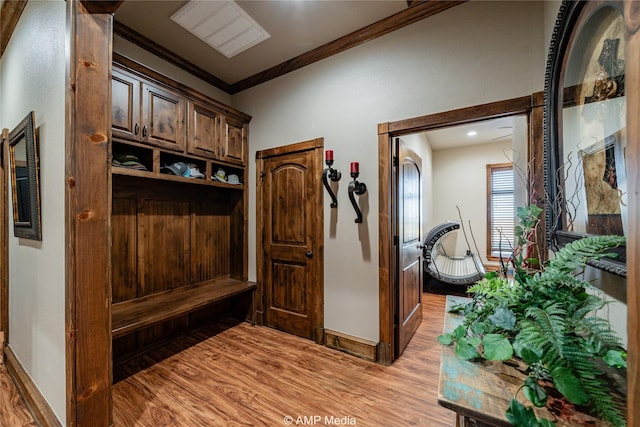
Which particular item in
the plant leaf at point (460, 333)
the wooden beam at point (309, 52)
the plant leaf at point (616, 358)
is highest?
the wooden beam at point (309, 52)

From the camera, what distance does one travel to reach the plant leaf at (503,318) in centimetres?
85

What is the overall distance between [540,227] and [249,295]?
2.83 meters

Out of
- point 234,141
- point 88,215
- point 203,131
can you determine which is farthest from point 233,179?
point 88,215

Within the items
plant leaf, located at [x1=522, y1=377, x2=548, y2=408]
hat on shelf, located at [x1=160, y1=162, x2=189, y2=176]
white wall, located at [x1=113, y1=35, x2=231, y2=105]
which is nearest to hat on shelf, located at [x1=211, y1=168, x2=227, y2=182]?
hat on shelf, located at [x1=160, y1=162, x2=189, y2=176]

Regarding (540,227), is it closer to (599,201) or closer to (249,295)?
(599,201)

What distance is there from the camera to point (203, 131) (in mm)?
2670

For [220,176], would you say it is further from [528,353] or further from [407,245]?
[528,353]

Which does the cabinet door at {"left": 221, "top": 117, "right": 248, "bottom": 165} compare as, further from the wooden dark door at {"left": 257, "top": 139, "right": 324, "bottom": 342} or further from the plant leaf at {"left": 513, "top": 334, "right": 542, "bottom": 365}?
the plant leaf at {"left": 513, "top": 334, "right": 542, "bottom": 365}

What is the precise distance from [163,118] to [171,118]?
0.07 meters

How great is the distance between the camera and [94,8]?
4.31 feet

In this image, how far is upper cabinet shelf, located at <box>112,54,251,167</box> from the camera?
6.79 feet

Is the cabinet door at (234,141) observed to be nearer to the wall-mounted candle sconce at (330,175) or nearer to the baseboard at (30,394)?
the wall-mounted candle sconce at (330,175)

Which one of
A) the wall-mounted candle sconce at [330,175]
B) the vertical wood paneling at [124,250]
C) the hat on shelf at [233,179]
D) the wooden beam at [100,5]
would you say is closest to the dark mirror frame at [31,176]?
the vertical wood paneling at [124,250]

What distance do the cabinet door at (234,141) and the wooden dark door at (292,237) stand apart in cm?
24
